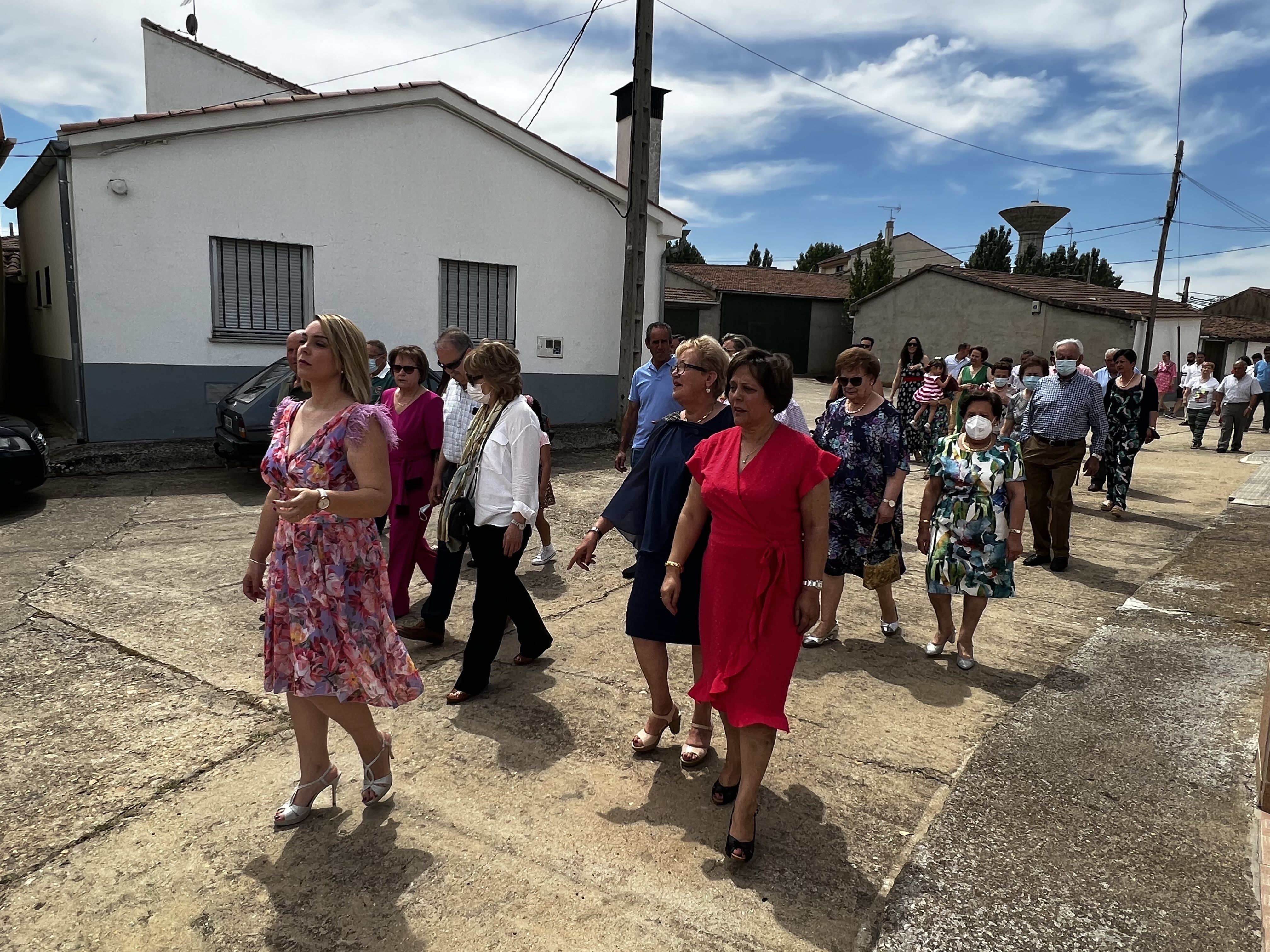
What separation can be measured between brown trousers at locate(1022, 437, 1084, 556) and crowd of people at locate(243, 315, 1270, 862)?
2.40 m

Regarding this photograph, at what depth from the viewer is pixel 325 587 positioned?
286 centimetres

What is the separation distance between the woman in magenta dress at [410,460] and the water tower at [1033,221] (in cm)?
4326

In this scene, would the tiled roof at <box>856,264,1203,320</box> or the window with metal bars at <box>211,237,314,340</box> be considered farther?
the tiled roof at <box>856,264,1203,320</box>

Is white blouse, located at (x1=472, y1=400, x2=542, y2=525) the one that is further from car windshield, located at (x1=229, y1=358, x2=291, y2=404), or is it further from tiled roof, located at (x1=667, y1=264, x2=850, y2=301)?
tiled roof, located at (x1=667, y1=264, x2=850, y2=301)

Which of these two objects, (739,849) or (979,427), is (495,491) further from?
(979,427)

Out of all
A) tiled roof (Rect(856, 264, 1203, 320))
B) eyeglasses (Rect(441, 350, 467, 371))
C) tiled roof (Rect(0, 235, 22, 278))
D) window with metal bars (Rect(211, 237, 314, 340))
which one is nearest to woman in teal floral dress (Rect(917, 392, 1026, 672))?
eyeglasses (Rect(441, 350, 467, 371))

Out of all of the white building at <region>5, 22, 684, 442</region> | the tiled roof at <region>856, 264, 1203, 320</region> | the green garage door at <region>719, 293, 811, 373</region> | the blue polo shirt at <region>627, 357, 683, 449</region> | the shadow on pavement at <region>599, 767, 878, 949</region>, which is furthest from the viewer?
the green garage door at <region>719, 293, 811, 373</region>

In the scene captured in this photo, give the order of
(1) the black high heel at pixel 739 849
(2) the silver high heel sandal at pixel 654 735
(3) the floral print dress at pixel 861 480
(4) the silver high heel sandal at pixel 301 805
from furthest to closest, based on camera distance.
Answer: (3) the floral print dress at pixel 861 480, (2) the silver high heel sandal at pixel 654 735, (4) the silver high heel sandal at pixel 301 805, (1) the black high heel at pixel 739 849

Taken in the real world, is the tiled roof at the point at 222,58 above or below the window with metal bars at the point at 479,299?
above

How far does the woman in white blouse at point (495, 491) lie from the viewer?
3947 millimetres

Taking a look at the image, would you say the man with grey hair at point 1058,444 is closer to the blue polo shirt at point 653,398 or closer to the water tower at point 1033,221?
the blue polo shirt at point 653,398

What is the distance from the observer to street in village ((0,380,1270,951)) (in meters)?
2.49

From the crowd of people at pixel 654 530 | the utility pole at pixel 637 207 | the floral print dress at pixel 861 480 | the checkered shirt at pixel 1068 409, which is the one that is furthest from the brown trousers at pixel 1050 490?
the utility pole at pixel 637 207

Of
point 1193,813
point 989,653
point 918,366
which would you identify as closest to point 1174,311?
point 918,366
